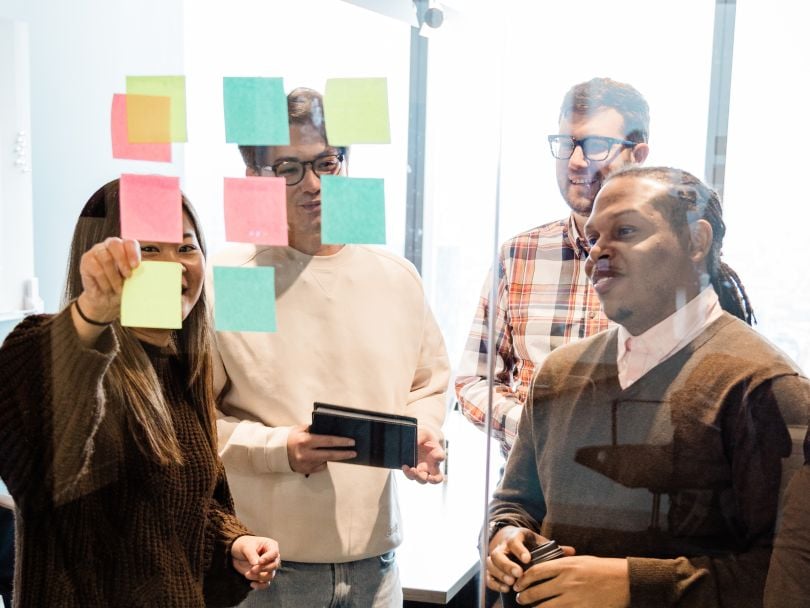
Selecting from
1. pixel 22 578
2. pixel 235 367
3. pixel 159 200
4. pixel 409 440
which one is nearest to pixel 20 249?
pixel 159 200

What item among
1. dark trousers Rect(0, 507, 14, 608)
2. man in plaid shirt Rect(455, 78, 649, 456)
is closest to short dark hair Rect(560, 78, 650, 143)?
man in plaid shirt Rect(455, 78, 649, 456)

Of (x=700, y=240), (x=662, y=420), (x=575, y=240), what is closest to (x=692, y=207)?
(x=700, y=240)

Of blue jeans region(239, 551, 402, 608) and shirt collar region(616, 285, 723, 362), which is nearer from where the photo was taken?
shirt collar region(616, 285, 723, 362)

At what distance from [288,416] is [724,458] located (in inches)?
24.2

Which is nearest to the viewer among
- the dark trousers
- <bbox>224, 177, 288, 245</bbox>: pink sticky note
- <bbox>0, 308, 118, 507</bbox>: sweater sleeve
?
<bbox>0, 308, 118, 507</bbox>: sweater sleeve

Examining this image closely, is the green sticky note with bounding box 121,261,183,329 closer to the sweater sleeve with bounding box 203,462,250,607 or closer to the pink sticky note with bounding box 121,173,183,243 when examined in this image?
the pink sticky note with bounding box 121,173,183,243

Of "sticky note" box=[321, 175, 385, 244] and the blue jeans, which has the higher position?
"sticky note" box=[321, 175, 385, 244]

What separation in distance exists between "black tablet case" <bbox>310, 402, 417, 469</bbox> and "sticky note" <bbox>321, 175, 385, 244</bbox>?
25 centimetres

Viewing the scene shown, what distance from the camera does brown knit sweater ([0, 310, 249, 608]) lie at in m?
0.99

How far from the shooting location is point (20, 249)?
44.5 inches

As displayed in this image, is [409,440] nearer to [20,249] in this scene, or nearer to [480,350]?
[480,350]

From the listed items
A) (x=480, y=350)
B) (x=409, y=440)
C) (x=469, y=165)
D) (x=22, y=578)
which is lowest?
(x=22, y=578)

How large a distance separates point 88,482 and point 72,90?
0.56 m

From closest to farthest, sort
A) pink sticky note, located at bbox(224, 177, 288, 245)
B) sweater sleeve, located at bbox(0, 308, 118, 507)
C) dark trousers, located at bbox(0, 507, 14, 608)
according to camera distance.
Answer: sweater sleeve, located at bbox(0, 308, 118, 507)
pink sticky note, located at bbox(224, 177, 288, 245)
dark trousers, located at bbox(0, 507, 14, 608)
